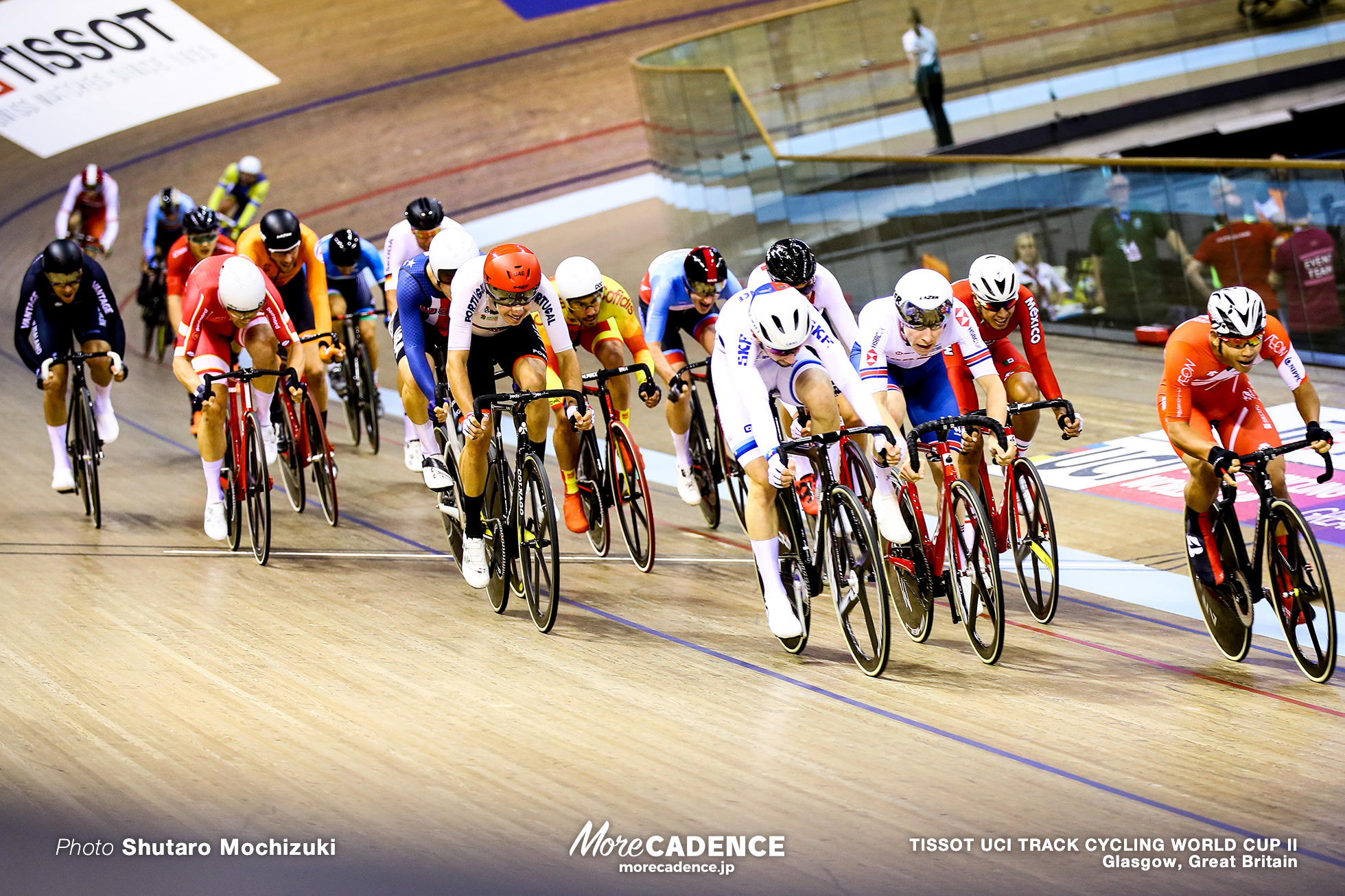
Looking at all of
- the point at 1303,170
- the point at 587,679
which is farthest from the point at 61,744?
the point at 1303,170

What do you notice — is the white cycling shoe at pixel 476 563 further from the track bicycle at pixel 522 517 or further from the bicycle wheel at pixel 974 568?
the bicycle wheel at pixel 974 568

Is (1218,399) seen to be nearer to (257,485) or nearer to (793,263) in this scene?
(793,263)

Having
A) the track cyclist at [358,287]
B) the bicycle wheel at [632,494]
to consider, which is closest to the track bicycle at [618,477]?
the bicycle wheel at [632,494]

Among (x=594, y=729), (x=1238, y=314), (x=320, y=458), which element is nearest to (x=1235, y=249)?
(x=1238, y=314)

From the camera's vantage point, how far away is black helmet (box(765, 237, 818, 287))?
15.7 ft

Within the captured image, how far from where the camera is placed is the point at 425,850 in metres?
3.32

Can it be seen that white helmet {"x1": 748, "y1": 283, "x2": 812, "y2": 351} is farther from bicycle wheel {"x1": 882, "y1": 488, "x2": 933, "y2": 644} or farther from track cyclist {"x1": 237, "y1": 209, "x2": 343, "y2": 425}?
track cyclist {"x1": 237, "y1": 209, "x2": 343, "y2": 425}

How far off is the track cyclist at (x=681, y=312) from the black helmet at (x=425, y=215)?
104 cm

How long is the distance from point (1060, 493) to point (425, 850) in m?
4.24

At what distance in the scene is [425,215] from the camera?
641 centimetres

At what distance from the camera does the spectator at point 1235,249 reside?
8.38 metres

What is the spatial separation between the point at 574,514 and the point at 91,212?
7.08 meters

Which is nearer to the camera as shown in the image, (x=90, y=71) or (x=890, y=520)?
(x=890, y=520)

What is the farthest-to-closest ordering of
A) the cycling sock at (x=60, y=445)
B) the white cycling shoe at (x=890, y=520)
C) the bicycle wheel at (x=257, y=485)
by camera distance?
the cycling sock at (x=60, y=445) → the bicycle wheel at (x=257, y=485) → the white cycling shoe at (x=890, y=520)
